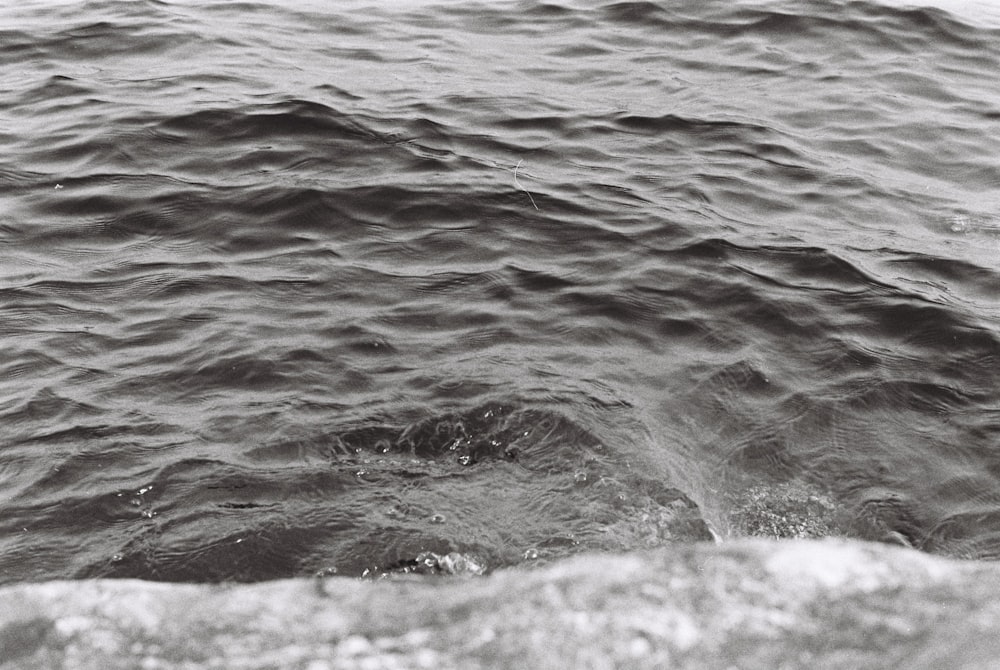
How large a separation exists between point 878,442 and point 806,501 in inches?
23.8

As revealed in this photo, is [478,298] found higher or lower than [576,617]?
lower

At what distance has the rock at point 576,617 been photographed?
2189 millimetres

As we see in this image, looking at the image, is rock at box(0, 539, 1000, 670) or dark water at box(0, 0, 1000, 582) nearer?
rock at box(0, 539, 1000, 670)

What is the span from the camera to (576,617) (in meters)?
2.30

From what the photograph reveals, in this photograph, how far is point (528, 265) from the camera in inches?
222

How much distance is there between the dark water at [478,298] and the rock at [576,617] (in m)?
1.06

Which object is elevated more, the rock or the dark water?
the rock

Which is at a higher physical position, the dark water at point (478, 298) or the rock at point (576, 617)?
the rock at point (576, 617)

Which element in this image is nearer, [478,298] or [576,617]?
[576,617]

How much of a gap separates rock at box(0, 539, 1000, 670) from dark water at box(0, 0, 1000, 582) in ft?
3.46

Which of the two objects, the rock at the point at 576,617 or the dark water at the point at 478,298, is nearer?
the rock at the point at 576,617

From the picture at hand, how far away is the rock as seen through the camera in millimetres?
2189

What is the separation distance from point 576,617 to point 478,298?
309cm

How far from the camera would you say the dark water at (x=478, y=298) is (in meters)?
3.79
